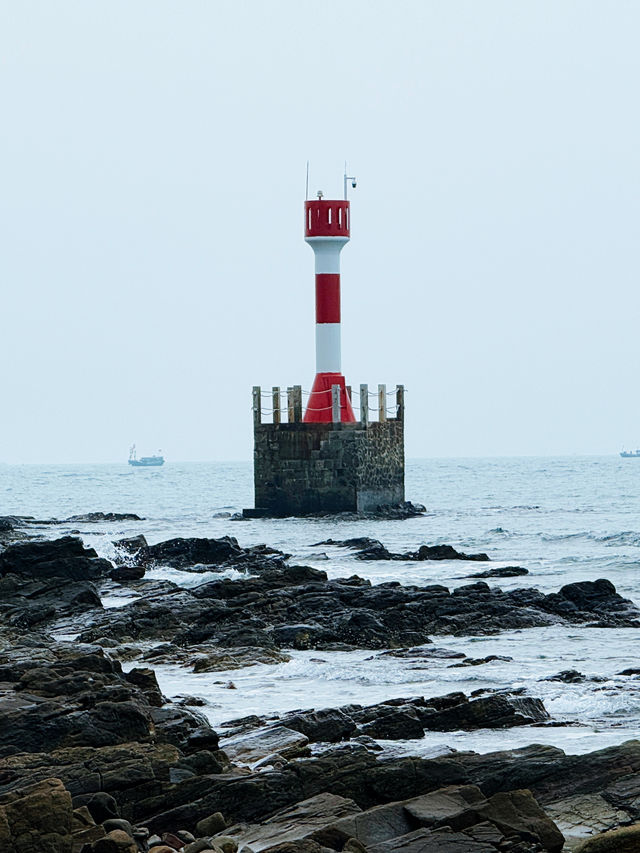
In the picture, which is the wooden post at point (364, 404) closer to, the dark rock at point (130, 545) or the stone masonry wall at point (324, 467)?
the stone masonry wall at point (324, 467)

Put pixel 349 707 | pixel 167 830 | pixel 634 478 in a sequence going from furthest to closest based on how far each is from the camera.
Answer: pixel 634 478, pixel 349 707, pixel 167 830

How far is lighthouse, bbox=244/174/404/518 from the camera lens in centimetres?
3253

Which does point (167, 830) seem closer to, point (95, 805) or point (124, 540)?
point (95, 805)

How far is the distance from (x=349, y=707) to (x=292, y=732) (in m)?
0.98

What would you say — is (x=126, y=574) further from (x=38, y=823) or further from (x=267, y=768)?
(x=38, y=823)

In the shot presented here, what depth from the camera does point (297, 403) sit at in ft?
111

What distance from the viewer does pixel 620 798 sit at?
7762mm

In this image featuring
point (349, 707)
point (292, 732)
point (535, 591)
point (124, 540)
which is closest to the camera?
point (292, 732)

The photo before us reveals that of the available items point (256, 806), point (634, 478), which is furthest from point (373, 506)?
point (634, 478)

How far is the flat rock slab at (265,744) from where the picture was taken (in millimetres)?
9148

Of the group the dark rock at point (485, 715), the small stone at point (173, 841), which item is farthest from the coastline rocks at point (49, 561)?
the small stone at point (173, 841)

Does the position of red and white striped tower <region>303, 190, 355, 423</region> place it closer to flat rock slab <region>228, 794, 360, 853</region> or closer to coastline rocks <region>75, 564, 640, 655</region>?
coastline rocks <region>75, 564, 640, 655</region>

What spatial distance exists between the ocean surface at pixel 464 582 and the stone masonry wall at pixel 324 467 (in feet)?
2.18

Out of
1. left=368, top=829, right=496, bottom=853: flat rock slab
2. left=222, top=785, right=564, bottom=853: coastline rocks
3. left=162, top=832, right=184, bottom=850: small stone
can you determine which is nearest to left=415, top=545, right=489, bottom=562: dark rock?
left=222, top=785, right=564, bottom=853: coastline rocks
